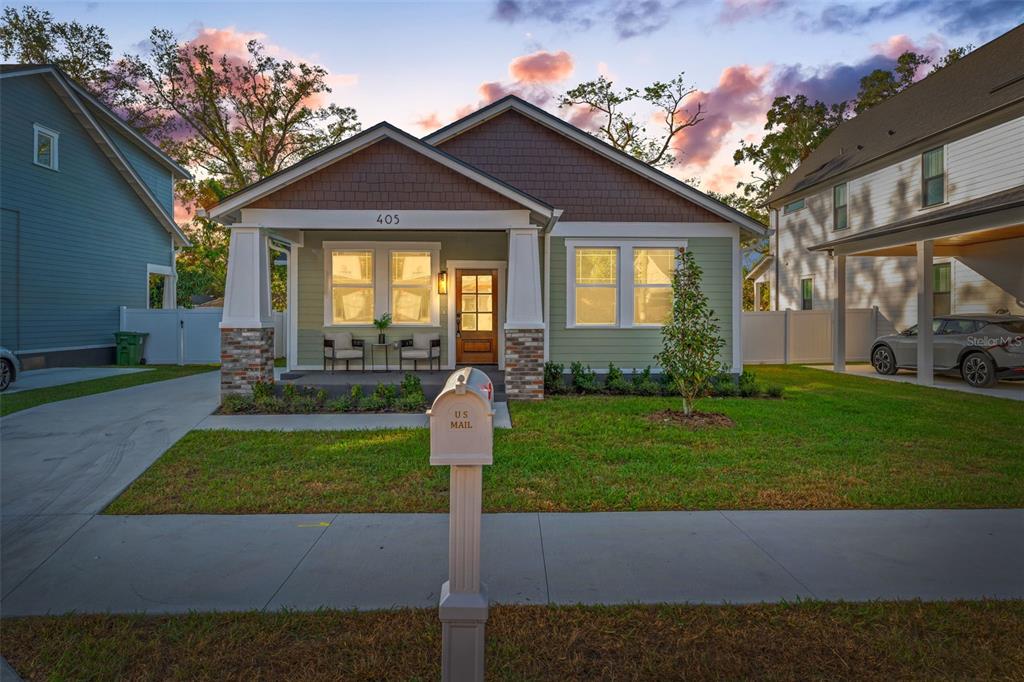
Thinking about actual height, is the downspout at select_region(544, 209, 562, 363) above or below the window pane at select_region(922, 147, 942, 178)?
below

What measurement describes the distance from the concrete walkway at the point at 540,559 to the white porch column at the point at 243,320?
5.24 m

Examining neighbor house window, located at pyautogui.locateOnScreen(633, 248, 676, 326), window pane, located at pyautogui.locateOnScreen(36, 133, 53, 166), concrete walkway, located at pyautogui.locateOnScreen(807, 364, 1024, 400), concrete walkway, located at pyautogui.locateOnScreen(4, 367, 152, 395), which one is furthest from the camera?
window pane, located at pyautogui.locateOnScreen(36, 133, 53, 166)

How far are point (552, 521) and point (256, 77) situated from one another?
2866 centimetres

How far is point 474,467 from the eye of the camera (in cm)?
266

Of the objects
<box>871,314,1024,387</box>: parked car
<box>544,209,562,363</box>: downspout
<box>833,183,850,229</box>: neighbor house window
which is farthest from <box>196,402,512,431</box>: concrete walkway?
<box>833,183,850,229</box>: neighbor house window

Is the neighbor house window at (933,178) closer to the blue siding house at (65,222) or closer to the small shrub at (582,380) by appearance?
the small shrub at (582,380)

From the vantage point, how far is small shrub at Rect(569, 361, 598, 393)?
11828 millimetres

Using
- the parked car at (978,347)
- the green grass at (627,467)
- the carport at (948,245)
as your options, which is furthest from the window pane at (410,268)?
the parked car at (978,347)

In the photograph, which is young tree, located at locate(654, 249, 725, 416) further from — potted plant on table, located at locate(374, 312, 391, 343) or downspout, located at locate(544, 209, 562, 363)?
potted plant on table, located at locate(374, 312, 391, 343)

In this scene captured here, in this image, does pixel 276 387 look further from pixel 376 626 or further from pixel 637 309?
pixel 376 626

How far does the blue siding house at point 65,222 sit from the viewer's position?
48.8ft

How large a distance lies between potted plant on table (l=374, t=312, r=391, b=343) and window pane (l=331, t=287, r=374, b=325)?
0.27m

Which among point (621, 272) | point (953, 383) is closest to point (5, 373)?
point (621, 272)

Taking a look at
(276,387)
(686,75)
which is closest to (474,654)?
(276,387)
